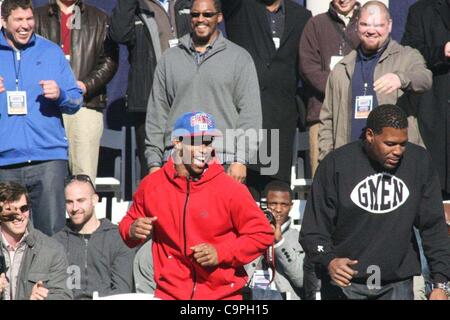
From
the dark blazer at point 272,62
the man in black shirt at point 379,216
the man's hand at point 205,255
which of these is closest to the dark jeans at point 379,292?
the man in black shirt at point 379,216

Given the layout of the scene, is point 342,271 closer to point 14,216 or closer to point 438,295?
point 438,295

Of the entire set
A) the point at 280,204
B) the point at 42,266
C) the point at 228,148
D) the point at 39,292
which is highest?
the point at 228,148

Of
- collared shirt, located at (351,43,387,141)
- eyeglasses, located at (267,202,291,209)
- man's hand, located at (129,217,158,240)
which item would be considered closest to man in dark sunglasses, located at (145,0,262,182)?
eyeglasses, located at (267,202,291,209)

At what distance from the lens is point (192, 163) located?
8055 mm

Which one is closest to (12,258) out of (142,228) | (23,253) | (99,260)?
(23,253)

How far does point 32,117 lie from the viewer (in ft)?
33.5

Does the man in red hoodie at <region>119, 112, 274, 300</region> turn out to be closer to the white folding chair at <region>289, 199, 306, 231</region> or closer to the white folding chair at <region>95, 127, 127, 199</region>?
the white folding chair at <region>289, 199, 306, 231</region>

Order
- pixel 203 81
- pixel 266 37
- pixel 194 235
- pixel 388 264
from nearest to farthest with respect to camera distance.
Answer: pixel 194 235 → pixel 388 264 → pixel 203 81 → pixel 266 37

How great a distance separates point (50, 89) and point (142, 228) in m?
2.36

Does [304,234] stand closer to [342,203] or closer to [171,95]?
[342,203]

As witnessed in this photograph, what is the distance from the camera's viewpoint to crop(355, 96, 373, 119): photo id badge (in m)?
10.2

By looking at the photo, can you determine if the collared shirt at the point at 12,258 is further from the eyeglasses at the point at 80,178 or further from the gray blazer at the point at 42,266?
the eyeglasses at the point at 80,178

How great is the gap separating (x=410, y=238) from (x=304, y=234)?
0.68m
